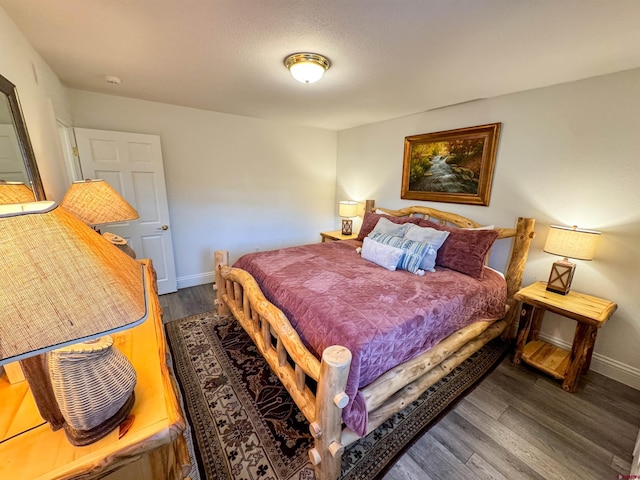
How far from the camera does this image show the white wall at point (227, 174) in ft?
10.1

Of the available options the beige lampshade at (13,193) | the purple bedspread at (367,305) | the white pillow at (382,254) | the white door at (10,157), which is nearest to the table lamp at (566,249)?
the purple bedspread at (367,305)

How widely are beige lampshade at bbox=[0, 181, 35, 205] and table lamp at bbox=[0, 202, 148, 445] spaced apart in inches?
29.9

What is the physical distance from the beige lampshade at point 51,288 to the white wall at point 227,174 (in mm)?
3113

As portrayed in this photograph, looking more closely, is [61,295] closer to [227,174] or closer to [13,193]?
[13,193]

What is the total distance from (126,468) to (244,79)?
2.58 metres

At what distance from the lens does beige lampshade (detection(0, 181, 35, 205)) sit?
1.04 meters

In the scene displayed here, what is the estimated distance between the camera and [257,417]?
1.72 metres

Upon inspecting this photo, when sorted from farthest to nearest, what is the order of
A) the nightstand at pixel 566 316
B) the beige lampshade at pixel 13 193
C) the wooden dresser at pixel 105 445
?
1. the nightstand at pixel 566 316
2. the beige lampshade at pixel 13 193
3. the wooden dresser at pixel 105 445

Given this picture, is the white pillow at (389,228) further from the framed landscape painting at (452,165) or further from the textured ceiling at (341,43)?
the textured ceiling at (341,43)

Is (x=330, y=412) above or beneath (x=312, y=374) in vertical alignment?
beneath

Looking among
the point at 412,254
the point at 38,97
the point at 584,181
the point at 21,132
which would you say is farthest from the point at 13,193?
the point at 584,181

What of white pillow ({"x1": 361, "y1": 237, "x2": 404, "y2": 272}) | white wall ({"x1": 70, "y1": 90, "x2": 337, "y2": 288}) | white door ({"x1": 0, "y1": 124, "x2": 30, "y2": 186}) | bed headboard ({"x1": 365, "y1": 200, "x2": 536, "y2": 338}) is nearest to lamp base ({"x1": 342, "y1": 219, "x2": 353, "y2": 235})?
white wall ({"x1": 70, "y1": 90, "x2": 337, "y2": 288})

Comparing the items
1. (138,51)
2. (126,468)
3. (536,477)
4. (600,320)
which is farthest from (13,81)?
(600,320)

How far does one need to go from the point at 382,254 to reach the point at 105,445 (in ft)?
6.98
